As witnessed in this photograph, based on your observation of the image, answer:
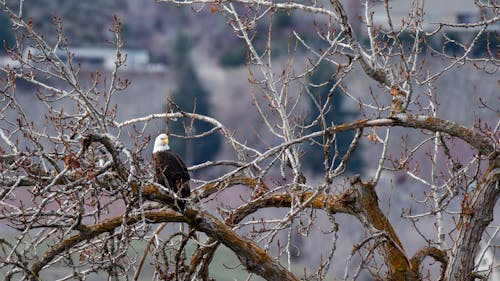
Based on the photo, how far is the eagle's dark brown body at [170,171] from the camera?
946 centimetres

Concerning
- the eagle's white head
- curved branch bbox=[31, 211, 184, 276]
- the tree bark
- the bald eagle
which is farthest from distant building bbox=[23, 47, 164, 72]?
curved branch bbox=[31, 211, 184, 276]

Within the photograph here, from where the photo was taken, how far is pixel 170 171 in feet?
32.3

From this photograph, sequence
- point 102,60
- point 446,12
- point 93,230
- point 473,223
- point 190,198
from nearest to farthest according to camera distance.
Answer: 1. point 190,198
2. point 93,230
3. point 473,223
4. point 446,12
5. point 102,60

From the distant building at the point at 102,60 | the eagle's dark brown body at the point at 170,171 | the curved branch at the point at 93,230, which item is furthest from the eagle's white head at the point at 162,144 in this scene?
the distant building at the point at 102,60

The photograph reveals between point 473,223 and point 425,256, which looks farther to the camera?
point 425,256

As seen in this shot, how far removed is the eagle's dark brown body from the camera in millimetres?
9461

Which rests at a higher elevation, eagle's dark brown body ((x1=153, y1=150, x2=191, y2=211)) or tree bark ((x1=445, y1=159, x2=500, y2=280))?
eagle's dark brown body ((x1=153, y1=150, x2=191, y2=211))

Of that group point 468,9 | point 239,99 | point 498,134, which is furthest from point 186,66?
point 498,134

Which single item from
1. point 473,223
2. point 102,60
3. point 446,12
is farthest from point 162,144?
point 102,60

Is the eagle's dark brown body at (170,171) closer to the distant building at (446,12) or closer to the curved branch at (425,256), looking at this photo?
the curved branch at (425,256)

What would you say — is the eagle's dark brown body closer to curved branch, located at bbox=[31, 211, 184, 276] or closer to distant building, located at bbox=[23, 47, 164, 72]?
curved branch, located at bbox=[31, 211, 184, 276]

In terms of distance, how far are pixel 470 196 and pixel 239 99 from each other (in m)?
45.3

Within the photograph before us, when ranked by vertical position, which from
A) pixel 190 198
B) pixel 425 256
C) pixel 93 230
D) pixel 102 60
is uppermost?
pixel 102 60

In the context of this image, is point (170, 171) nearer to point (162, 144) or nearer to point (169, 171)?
point (169, 171)
